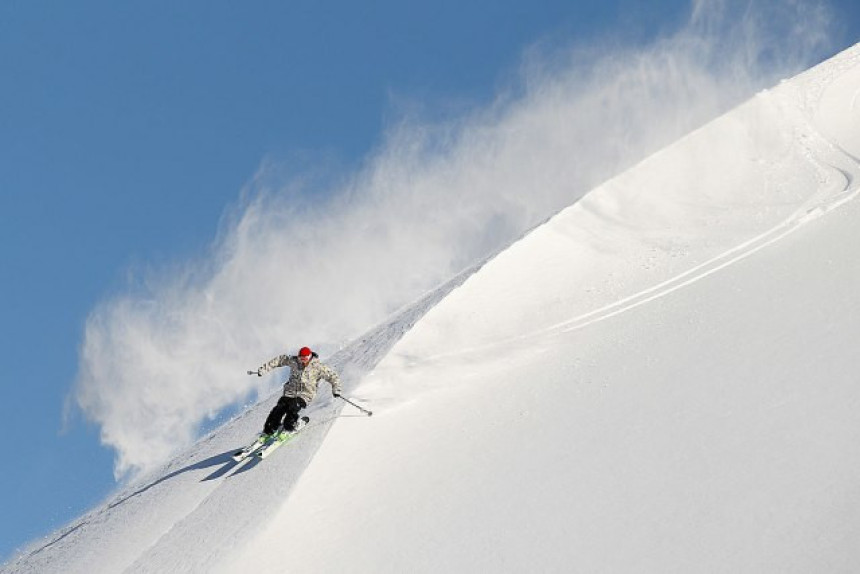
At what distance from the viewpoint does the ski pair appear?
11.6 m

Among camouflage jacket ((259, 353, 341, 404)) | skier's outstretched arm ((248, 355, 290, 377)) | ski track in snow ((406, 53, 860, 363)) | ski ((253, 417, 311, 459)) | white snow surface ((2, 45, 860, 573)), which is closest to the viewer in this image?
white snow surface ((2, 45, 860, 573))

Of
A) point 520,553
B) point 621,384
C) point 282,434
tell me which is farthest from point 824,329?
point 282,434

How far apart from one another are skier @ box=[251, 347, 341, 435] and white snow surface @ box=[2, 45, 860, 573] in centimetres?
36

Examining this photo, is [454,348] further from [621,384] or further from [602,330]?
[621,384]

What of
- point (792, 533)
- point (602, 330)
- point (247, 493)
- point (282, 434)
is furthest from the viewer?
point (602, 330)

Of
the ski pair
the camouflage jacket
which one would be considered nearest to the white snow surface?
the ski pair

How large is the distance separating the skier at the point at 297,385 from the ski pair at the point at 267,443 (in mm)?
77

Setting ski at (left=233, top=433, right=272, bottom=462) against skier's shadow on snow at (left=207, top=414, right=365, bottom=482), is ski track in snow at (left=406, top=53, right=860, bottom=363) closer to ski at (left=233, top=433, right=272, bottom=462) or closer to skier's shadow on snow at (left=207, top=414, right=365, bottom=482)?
skier's shadow on snow at (left=207, top=414, right=365, bottom=482)

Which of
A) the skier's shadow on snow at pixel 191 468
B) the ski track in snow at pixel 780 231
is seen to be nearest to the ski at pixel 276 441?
the skier's shadow on snow at pixel 191 468

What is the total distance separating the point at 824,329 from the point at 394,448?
5.64 m

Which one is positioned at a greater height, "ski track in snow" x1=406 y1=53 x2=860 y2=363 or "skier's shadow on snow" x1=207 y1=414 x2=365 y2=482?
"skier's shadow on snow" x1=207 y1=414 x2=365 y2=482

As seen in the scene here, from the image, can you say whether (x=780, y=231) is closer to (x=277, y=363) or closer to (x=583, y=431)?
(x=583, y=431)

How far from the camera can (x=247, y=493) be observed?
1069 cm

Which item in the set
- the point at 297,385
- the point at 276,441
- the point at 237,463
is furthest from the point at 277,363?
the point at 237,463
